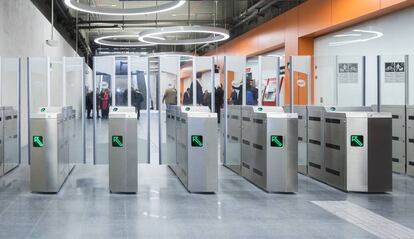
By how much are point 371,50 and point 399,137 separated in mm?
2826

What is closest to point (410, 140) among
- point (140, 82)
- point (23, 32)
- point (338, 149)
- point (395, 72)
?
point (395, 72)

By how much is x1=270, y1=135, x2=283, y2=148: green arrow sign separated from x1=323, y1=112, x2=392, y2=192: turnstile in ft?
2.83

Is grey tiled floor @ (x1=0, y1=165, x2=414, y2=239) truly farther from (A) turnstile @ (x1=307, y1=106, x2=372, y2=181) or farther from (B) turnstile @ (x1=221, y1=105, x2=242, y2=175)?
(B) turnstile @ (x1=221, y1=105, x2=242, y2=175)

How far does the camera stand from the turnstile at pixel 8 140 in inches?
284

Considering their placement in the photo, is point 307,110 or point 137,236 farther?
point 307,110

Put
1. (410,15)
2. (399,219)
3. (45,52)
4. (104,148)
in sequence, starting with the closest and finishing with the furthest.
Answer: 1. (399,219)
2. (410,15)
3. (104,148)
4. (45,52)

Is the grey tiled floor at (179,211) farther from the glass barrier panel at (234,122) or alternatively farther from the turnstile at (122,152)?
the glass barrier panel at (234,122)

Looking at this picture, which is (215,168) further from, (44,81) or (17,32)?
(44,81)

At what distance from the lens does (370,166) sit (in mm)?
5832

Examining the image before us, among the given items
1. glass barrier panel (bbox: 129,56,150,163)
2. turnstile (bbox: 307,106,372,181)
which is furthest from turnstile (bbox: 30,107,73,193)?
turnstile (bbox: 307,106,372,181)

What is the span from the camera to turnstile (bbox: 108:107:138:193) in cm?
569

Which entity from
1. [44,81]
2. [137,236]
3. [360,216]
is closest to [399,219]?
[360,216]

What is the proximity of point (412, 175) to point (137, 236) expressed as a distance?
4.98 meters

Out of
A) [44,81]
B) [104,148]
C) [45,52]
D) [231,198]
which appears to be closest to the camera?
[231,198]
